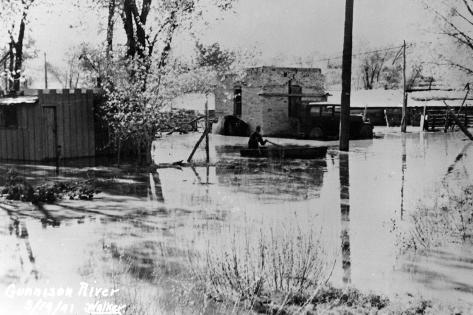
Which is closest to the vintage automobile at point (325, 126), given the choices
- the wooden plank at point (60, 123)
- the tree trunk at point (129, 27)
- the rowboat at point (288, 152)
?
the rowboat at point (288, 152)

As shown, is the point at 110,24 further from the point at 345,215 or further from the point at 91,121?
the point at 345,215

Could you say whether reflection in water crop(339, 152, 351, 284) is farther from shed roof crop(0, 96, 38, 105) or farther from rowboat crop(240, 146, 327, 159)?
shed roof crop(0, 96, 38, 105)

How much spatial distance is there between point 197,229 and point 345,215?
11.5 ft

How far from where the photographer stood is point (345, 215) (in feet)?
39.6

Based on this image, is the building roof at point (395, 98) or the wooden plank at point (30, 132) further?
the building roof at point (395, 98)

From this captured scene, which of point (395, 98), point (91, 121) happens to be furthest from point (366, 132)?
point (395, 98)

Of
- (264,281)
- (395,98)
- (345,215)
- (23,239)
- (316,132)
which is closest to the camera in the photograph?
(264,281)

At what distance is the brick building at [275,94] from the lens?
37.2 meters

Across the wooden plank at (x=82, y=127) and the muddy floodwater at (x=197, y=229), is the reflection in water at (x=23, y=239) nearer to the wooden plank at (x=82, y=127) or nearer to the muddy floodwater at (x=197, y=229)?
the muddy floodwater at (x=197, y=229)

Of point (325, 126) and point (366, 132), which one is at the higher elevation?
point (325, 126)

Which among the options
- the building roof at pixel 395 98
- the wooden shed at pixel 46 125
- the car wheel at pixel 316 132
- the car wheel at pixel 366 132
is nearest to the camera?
the wooden shed at pixel 46 125

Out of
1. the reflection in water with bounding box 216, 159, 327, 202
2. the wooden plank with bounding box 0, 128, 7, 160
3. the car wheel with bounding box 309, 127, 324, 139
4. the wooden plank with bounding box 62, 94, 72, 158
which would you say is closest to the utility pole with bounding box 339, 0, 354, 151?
the reflection in water with bounding box 216, 159, 327, 202

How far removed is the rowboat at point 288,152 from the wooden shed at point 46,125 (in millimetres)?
6750

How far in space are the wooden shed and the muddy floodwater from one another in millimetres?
2132
